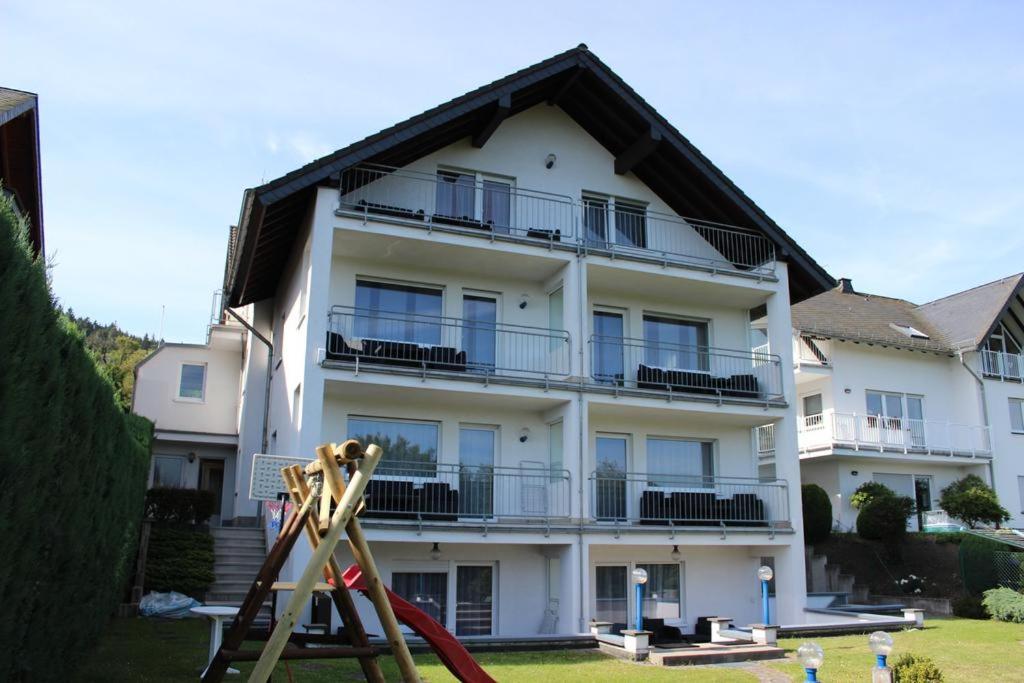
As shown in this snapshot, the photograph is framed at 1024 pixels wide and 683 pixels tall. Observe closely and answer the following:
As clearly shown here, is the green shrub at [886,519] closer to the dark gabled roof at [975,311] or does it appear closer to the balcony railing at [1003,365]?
the dark gabled roof at [975,311]

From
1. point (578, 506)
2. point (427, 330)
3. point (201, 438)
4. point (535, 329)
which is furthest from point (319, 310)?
point (201, 438)

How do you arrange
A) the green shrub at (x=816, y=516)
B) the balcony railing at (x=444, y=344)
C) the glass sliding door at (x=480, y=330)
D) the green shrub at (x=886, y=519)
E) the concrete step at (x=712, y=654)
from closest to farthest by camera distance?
the concrete step at (x=712, y=654)
the balcony railing at (x=444, y=344)
the glass sliding door at (x=480, y=330)
the green shrub at (x=816, y=516)
the green shrub at (x=886, y=519)

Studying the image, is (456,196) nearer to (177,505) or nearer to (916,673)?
(177,505)

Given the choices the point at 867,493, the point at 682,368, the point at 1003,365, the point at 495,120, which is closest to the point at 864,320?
the point at 1003,365

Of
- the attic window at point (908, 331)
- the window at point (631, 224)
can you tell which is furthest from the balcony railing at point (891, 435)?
the window at point (631, 224)

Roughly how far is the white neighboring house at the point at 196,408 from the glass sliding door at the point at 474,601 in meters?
9.40

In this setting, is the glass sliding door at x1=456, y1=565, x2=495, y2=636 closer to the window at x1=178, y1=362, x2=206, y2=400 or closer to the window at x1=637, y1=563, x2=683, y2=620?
the window at x1=637, y1=563, x2=683, y2=620

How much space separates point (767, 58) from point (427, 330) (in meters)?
9.02

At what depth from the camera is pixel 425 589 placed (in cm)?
1712

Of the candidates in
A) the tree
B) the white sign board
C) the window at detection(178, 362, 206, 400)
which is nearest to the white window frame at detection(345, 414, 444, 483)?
the white sign board

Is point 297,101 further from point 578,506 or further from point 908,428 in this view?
point 908,428

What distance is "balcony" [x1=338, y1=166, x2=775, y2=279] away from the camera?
17.8m

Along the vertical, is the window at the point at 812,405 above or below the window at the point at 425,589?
above

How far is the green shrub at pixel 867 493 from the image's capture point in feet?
86.7
